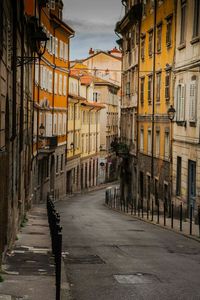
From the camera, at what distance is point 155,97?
37.7 metres

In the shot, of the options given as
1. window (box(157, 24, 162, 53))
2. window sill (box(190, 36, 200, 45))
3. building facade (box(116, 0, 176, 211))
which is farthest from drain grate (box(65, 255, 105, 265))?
window (box(157, 24, 162, 53))

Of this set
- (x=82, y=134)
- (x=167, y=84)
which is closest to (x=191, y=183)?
(x=167, y=84)

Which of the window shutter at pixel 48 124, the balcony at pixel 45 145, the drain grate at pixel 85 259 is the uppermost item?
the window shutter at pixel 48 124

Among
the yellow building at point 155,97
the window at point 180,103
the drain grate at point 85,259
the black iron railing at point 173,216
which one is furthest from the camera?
the yellow building at point 155,97

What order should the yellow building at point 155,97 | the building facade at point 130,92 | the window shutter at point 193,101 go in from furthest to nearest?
the building facade at point 130,92 → the yellow building at point 155,97 → the window shutter at point 193,101

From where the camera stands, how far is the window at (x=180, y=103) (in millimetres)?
29438

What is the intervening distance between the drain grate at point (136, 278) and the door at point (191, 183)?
47.1 ft

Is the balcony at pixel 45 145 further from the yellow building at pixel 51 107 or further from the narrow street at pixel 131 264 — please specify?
the narrow street at pixel 131 264

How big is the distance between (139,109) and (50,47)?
11.2m

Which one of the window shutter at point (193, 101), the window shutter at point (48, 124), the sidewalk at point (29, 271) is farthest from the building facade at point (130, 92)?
the sidewalk at point (29, 271)

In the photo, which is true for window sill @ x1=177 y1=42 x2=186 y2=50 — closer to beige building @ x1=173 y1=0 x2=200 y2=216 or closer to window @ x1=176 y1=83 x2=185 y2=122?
beige building @ x1=173 y1=0 x2=200 y2=216

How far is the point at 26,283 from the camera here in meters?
11.3

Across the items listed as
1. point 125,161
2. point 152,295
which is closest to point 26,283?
point 152,295

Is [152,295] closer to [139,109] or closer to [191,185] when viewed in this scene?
[191,185]
